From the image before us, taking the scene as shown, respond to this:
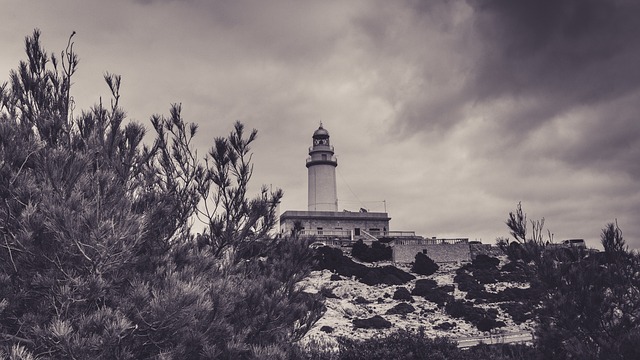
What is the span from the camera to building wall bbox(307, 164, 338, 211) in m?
52.7

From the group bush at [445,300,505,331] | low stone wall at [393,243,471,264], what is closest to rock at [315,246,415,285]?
low stone wall at [393,243,471,264]

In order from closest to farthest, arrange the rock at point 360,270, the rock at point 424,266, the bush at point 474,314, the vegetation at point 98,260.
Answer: the vegetation at point 98,260
the bush at point 474,314
the rock at point 360,270
the rock at point 424,266

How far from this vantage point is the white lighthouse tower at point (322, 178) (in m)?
52.8

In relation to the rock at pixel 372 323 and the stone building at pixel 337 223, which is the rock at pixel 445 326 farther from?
the stone building at pixel 337 223

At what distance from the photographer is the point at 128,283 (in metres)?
5.84

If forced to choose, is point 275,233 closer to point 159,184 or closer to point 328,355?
point 159,184

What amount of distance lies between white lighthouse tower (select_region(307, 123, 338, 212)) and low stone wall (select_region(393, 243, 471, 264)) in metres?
12.1

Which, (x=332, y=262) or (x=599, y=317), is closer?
(x=599, y=317)

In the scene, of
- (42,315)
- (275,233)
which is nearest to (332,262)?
(275,233)

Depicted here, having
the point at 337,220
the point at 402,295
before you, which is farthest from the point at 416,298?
the point at 337,220

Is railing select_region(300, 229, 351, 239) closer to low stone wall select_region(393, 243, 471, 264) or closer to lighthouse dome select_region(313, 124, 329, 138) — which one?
low stone wall select_region(393, 243, 471, 264)

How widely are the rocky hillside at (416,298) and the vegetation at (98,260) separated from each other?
12.1 m

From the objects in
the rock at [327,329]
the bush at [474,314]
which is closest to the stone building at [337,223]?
the bush at [474,314]

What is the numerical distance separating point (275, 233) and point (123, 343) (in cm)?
459
